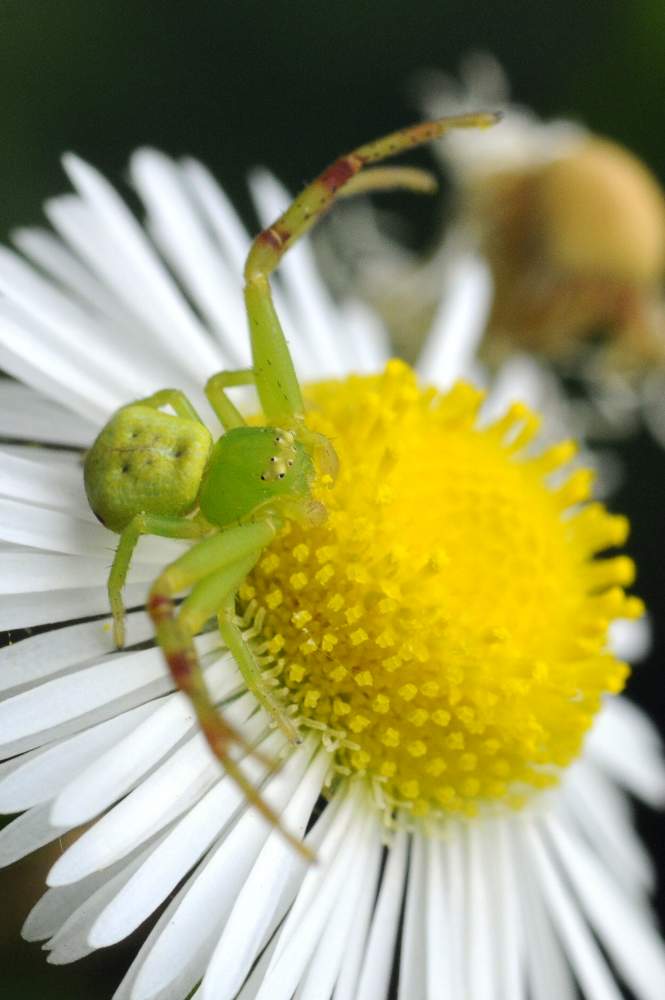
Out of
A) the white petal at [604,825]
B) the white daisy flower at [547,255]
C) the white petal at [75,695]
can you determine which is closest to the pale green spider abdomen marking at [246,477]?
the white petal at [75,695]

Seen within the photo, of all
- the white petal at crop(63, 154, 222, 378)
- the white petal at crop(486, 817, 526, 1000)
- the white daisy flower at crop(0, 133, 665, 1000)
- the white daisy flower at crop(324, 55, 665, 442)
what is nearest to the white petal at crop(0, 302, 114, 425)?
the white daisy flower at crop(0, 133, 665, 1000)

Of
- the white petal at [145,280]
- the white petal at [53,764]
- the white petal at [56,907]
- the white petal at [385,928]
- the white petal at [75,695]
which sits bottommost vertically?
the white petal at [385,928]

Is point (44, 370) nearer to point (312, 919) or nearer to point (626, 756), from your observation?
point (312, 919)

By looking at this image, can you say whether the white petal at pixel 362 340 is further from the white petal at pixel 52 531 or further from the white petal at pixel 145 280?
the white petal at pixel 52 531

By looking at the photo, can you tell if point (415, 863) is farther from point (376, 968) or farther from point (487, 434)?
point (487, 434)

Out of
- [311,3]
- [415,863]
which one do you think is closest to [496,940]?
[415,863]

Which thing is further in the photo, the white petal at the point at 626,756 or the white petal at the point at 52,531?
the white petal at the point at 626,756

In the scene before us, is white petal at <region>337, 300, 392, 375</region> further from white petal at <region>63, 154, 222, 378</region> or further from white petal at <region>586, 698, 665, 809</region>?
white petal at <region>586, 698, 665, 809</region>
